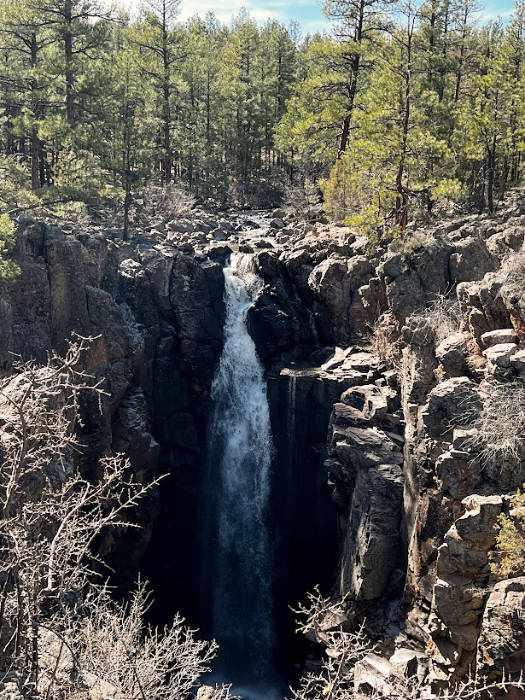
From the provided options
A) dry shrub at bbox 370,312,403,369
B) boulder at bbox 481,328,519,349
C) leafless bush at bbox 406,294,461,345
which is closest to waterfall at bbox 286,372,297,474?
dry shrub at bbox 370,312,403,369

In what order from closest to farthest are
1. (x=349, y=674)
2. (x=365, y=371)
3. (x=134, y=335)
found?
(x=349, y=674)
(x=365, y=371)
(x=134, y=335)

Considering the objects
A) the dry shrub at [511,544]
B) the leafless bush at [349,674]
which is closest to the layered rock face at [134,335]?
the leafless bush at [349,674]

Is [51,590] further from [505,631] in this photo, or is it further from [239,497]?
[239,497]

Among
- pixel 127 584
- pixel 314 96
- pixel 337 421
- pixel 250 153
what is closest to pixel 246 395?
pixel 337 421

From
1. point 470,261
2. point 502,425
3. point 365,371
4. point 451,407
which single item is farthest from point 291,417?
point 502,425

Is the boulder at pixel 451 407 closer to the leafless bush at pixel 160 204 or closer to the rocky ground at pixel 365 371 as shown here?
the rocky ground at pixel 365 371

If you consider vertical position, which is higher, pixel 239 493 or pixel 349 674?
pixel 349 674

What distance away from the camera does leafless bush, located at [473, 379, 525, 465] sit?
40.5 ft

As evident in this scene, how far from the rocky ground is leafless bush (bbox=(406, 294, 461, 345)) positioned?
0.06m

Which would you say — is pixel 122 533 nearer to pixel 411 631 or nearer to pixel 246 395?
pixel 246 395

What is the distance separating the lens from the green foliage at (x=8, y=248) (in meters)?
17.8

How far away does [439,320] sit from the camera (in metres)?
16.7

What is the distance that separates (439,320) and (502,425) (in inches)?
195

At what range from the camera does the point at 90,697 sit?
800 centimetres
